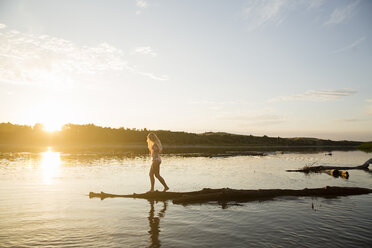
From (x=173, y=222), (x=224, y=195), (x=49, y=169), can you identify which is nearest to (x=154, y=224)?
(x=173, y=222)

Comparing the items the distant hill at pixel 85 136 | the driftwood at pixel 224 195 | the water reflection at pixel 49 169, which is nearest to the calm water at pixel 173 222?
the driftwood at pixel 224 195

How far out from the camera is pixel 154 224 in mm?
10688

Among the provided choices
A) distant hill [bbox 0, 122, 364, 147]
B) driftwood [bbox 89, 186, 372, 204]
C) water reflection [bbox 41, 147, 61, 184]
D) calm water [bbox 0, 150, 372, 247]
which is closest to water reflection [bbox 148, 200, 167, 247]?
calm water [bbox 0, 150, 372, 247]

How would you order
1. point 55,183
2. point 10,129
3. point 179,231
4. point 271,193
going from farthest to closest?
1. point 10,129
2. point 55,183
3. point 271,193
4. point 179,231

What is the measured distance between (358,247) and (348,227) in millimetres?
2329

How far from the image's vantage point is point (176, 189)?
1944 centimetres

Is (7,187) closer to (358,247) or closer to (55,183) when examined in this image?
(55,183)

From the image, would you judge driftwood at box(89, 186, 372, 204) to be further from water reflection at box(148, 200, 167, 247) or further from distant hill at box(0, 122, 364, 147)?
distant hill at box(0, 122, 364, 147)

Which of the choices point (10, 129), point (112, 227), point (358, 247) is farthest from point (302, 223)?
point (10, 129)

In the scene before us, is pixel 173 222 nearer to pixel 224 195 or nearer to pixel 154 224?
pixel 154 224

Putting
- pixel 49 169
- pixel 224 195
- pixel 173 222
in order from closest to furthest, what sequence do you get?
pixel 173 222
pixel 224 195
pixel 49 169

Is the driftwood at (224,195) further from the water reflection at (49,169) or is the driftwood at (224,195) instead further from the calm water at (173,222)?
the water reflection at (49,169)

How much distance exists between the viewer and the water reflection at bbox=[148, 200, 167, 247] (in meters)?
8.69

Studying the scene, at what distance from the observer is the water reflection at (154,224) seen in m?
8.69
